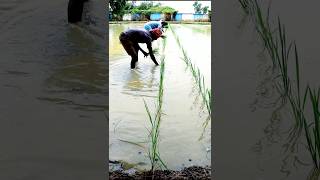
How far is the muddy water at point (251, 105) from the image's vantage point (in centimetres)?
221

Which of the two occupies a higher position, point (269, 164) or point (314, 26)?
point (314, 26)

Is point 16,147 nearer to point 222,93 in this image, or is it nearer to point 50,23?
point 50,23

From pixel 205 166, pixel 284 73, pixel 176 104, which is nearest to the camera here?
pixel 284 73

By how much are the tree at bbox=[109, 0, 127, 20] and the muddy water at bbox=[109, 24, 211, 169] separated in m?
0.26

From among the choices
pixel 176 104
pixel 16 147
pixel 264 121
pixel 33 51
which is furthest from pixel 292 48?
pixel 176 104

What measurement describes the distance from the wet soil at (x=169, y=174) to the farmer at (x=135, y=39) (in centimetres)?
201

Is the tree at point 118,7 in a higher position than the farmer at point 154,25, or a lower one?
higher

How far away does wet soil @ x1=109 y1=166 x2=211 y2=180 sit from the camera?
10.8ft

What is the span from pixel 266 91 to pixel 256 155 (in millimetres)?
335

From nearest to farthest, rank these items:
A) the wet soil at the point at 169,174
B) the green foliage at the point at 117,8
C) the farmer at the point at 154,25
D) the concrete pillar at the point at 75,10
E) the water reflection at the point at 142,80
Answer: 1. the concrete pillar at the point at 75,10
2. the wet soil at the point at 169,174
3. the water reflection at the point at 142,80
4. the green foliage at the point at 117,8
5. the farmer at the point at 154,25

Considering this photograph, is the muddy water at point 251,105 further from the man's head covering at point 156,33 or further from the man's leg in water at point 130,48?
the man's head covering at point 156,33

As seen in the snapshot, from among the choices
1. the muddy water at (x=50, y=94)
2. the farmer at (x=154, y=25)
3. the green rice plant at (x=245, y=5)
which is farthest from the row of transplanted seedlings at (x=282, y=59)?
the farmer at (x=154, y=25)

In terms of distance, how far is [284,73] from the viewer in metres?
2.14

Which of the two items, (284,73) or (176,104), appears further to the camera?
(176,104)
